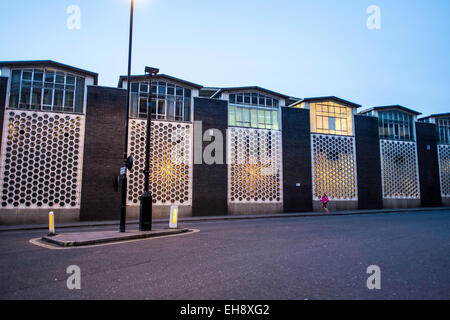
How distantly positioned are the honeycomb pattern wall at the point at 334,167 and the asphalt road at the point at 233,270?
18.4 m

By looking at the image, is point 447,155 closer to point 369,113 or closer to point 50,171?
point 369,113

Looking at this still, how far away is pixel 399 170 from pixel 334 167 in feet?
24.3

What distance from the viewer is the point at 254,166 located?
24438 millimetres

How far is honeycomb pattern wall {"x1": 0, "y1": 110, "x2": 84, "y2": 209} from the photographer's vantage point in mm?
18453

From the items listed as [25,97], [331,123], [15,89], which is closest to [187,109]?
[25,97]

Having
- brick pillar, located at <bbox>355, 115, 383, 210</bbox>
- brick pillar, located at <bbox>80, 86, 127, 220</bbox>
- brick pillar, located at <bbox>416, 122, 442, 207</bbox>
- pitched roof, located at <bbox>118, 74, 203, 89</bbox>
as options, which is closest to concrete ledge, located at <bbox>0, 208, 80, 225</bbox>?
brick pillar, located at <bbox>80, 86, 127, 220</bbox>

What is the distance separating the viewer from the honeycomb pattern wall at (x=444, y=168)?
101 ft

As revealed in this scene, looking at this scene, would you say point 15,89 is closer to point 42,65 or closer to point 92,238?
point 42,65

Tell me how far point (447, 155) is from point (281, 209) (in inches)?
800

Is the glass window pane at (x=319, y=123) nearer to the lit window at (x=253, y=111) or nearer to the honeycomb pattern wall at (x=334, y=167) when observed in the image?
the honeycomb pattern wall at (x=334, y=167)

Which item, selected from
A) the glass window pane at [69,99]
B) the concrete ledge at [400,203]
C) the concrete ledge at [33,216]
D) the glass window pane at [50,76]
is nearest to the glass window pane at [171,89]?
the glass window pane at [69,99]

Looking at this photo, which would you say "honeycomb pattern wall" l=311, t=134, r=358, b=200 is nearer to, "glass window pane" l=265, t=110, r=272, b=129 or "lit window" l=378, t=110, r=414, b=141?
"glass window pane" l=265, t=110, r=272, b=129
